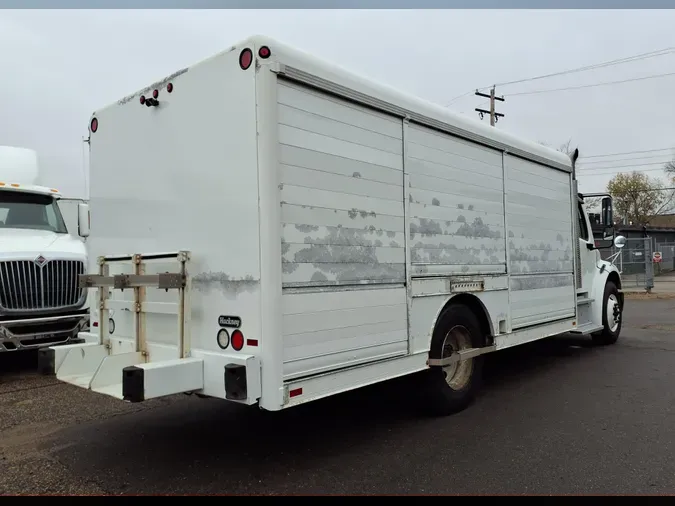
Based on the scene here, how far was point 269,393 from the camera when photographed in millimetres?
3516

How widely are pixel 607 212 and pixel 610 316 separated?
1797mm

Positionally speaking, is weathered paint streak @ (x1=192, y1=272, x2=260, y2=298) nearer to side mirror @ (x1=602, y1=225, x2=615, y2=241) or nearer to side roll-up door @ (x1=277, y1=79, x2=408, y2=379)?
side roll-up door @ (x1=277, y1=79, x2=408, y2=379)

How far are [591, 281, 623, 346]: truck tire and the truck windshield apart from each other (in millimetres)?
8793

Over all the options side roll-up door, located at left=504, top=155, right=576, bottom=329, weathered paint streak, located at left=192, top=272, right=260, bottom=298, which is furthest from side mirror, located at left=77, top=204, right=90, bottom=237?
side roll-up door, located at left=504, top=155, right=576, bottom=329

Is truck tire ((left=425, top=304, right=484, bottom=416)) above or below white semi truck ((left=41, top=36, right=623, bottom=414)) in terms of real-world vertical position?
below

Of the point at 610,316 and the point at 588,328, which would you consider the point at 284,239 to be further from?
the point at 610,316

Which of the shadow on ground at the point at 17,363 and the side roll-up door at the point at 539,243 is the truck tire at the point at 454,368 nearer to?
the side roll-up door at the point at 539,243

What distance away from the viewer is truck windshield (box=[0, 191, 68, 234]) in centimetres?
798

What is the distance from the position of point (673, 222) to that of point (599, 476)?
75.1 meters

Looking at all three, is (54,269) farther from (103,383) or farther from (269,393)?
(269,393)

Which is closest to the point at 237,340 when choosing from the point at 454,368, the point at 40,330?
the point at 454,368

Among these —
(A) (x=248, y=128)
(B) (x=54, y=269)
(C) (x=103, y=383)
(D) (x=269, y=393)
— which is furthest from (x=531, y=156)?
(B) (x=54, y=269)

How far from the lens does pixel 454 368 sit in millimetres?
5520

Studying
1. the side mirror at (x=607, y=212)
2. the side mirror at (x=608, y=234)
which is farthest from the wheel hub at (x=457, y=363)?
the side mirror at (x=608, y=234)
